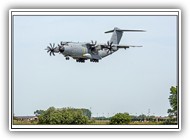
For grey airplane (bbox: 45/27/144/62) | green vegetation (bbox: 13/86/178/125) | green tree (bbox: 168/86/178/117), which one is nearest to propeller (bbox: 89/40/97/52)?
grey airplane (bbox: 45/27/144/62)

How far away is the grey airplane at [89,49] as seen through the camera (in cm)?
461

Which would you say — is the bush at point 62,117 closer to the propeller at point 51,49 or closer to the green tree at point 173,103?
the propeller at point 51,49

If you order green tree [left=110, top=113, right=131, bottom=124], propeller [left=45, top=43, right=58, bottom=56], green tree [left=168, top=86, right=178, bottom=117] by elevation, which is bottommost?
green tree [left=110, top=113, right=131, bottom=124]

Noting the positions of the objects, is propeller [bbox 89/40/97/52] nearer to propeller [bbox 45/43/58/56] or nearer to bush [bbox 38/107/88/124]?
propeller [bbox 45/43/58/56]

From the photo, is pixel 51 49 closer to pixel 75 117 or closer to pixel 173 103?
pixel 75 117

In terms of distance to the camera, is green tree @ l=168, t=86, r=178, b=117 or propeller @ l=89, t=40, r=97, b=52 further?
propeller @ l=89, t=40, r=97, b=52

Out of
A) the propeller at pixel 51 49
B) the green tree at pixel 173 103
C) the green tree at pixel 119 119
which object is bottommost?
the green tree at pixel 119 119

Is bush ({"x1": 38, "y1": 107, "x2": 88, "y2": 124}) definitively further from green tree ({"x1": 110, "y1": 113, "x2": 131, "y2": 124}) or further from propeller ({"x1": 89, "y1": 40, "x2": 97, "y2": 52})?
propeller ({"x1": 89, "y1": 40, "x2": 97, "y2": 52})

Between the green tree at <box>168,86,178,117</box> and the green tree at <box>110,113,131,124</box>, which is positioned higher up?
the green tree at <box>168,86,178,117</box>

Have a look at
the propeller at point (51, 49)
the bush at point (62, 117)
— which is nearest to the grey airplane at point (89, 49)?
the propeller at point (51, 49)

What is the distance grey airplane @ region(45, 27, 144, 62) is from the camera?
4.61 meters

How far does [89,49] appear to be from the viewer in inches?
184

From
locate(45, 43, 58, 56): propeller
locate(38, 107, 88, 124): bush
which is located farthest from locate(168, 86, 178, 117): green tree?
locate(45, 43, 58, 56): propeller

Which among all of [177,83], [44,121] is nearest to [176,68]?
[177,83]
